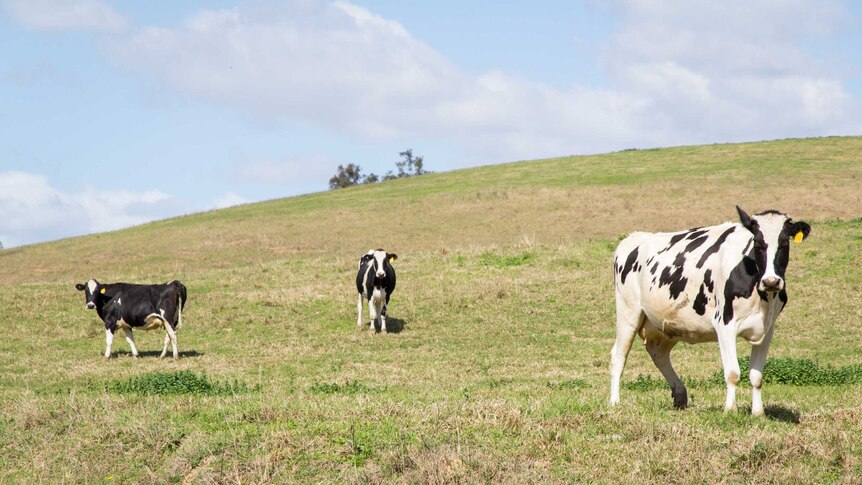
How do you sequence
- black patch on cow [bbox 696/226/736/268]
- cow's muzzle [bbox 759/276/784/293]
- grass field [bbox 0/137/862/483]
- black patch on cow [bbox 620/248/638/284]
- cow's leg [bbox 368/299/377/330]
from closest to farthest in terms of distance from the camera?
grass field [bbox 0/137/862/483], cow's muzzle [bbox 759/276/784/293], black patch on cow [bbox 696/226/736/268], black patch on cow [bbox 620/248/638/284], cow's leg [bbox 368/299/377/330]

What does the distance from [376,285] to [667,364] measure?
45.8 feet

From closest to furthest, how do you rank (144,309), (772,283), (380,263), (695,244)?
(772,283)
(695,244)
(144,309)
(380,263)

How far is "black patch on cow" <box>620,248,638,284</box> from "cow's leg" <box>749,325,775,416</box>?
2.19 metres

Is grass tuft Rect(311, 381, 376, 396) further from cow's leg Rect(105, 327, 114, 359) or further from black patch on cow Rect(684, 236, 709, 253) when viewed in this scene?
cow's leg Rect(105, 327, 114, 359)

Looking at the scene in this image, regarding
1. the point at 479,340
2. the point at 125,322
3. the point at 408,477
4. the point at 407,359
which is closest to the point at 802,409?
the point at 408,477

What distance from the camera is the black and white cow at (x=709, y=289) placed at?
10.4m

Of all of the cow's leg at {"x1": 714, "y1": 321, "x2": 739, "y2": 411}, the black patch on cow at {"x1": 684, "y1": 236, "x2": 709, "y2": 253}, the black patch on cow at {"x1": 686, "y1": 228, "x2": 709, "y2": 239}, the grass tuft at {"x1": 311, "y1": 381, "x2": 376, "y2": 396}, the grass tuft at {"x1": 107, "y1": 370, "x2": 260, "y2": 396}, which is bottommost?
the grass tuft at {"x1": 311, "y1": 381, "x2": 376, "y2": 396}

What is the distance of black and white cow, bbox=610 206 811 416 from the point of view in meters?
10.4

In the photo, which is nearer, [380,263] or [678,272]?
[678,272]

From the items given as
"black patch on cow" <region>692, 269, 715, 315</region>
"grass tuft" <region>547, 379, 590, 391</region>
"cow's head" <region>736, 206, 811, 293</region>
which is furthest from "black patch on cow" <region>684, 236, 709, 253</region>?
"grass tuft" <region>547, 379, 590, 391</region>

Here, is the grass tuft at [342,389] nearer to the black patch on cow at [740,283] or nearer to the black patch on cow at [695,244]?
the black patch on cow at [695,244]

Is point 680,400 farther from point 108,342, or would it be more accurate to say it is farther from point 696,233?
point 108,342

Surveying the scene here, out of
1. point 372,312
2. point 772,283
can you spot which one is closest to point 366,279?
point 372,312

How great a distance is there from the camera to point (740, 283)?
1053cm
